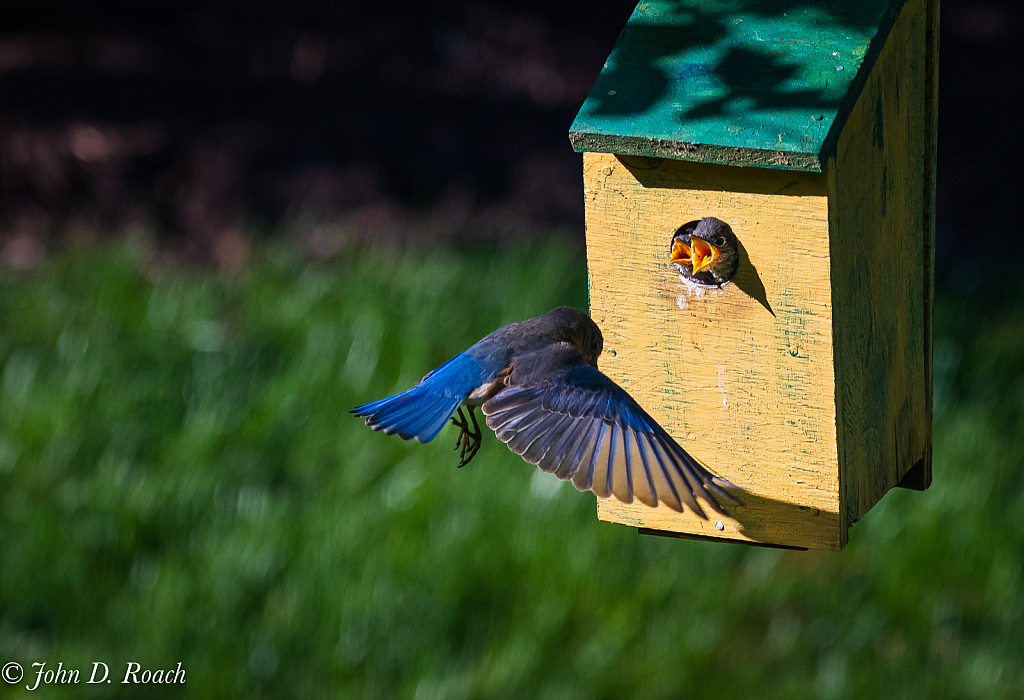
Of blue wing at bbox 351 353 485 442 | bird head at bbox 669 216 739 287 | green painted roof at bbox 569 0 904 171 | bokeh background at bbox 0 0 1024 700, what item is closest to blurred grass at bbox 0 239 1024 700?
bokeh background at bbox 0 0 1024 700

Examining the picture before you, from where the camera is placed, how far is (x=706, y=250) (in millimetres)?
2301

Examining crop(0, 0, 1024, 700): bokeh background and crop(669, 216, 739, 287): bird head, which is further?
crop(0, 0, 1024, 700): bokeh background

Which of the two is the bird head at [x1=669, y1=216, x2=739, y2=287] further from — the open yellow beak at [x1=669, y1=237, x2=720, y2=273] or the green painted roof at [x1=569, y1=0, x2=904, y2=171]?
the green painted roof at [x1=569, y1=0, x2=904, y2=171]

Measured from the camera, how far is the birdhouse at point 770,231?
2.21 metres

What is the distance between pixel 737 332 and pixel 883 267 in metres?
0.35

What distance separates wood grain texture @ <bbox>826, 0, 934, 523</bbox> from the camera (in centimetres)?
233

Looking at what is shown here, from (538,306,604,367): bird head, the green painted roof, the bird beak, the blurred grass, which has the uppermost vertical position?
the green painted roof

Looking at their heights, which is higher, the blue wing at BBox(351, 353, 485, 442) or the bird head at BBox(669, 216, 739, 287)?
the bird head at BBox(669, 216, 739, 287)

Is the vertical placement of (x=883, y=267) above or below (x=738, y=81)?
below

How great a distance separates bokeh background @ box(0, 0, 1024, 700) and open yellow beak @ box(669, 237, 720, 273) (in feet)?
8.50

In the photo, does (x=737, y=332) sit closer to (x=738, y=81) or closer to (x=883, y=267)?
(x=883, y=267)

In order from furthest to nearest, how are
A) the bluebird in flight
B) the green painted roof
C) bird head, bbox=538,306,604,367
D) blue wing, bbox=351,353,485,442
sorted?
bird head, bbox=538,306,604,367, blue wing, bbox=351,353,485,442, the bluebird in flight, the green painted roof

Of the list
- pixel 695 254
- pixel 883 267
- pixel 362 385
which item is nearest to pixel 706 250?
pixel 695 254

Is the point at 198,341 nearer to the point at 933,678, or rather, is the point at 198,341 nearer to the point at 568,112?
the point at 568,112
